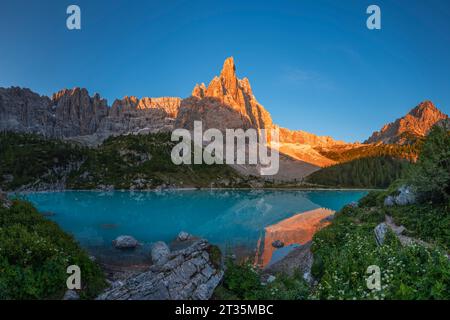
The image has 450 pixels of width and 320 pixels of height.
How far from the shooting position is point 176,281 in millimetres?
12500

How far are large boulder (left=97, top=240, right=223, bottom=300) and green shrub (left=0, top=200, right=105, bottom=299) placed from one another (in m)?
2.38

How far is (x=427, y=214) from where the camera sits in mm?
18859

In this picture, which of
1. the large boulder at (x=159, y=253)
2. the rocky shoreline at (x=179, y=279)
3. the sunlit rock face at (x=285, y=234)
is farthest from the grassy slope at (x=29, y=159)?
the rocky shoreline at (x=179, y=279)

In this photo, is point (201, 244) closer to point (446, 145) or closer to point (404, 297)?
point (404, 297)

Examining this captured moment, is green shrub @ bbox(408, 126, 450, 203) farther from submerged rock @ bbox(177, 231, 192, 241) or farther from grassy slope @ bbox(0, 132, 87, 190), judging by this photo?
grassy slope @ bbox(0, 132, 87, 190)

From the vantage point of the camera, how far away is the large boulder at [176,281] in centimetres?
1146

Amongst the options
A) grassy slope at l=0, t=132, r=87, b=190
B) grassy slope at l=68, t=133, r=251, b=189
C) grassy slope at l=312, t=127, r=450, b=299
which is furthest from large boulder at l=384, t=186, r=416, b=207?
grassy slope at l=0, t=132, r=87, b=190

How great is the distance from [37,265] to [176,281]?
277 inches

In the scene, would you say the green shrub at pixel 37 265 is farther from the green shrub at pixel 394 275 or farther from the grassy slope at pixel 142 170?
the grassy slope at pixel 142 170

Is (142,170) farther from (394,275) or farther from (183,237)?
(394,275)
